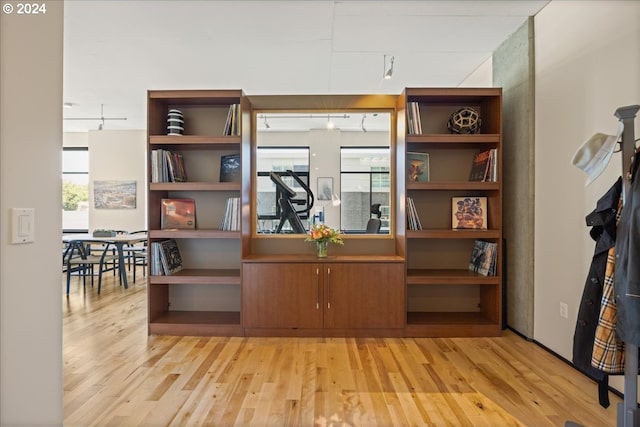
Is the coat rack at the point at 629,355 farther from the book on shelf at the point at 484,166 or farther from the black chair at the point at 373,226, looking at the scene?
the black chair at the point at 373,226

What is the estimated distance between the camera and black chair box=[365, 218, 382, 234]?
12.8 ft

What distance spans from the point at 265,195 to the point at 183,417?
235cm

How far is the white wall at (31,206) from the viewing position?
3.52 ft

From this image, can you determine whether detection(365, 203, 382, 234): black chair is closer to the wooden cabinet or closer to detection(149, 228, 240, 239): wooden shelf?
the wooden cabinet

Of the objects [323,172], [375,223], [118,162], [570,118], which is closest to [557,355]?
[570,118]

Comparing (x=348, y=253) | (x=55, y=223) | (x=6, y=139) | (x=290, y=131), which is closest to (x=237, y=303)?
(x=348, y=253)

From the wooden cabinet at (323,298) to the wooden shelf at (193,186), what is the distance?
29.6 inches

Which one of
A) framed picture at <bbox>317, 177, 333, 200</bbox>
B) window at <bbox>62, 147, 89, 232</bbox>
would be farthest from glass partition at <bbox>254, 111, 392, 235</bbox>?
window at <bbox>62, 147, 89, 232</bbox>

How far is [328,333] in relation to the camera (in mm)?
3398

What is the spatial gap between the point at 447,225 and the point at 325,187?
354 centimetres

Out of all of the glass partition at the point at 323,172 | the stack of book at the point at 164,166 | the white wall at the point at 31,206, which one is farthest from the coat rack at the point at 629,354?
the stack of book at the point at 164,166

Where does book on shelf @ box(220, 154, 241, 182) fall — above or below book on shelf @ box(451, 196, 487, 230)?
above

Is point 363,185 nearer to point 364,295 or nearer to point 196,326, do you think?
point 364,295

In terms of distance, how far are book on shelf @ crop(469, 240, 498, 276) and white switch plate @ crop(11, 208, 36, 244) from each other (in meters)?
3.45
